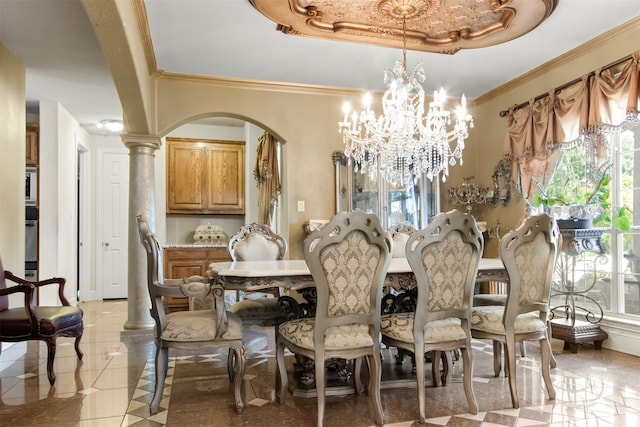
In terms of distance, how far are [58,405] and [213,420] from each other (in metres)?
0.98

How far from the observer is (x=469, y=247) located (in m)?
2.43

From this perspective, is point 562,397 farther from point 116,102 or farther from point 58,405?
point 116,102

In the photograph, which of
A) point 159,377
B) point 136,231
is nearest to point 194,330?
point 159,377

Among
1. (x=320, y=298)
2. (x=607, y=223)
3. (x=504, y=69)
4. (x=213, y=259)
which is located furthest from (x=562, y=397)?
(x=213, y=259)

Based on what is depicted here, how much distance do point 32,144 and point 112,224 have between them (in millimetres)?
1827

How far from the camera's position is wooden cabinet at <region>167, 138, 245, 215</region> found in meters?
6.54

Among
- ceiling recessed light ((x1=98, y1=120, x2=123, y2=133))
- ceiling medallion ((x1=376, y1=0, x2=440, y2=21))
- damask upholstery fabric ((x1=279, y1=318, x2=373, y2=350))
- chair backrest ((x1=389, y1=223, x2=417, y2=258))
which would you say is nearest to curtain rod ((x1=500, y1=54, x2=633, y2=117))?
ceiling medallion ((x1=376, y1=0, x2=440, y2=21))

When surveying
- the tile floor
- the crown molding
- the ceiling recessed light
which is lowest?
the tile floor

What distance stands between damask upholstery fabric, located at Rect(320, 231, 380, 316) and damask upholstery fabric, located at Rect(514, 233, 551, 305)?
88 cm

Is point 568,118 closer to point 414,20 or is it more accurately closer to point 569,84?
point 569,84

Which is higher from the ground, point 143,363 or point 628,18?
point 628,18

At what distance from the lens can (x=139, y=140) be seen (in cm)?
446

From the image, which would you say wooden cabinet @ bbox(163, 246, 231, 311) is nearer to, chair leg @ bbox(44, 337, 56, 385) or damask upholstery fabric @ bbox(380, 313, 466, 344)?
chair leg @ bbox(44, 337, 56, 385)

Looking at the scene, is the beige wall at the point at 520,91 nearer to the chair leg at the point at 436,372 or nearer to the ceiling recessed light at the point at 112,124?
the chair leg at the point at 436,372
